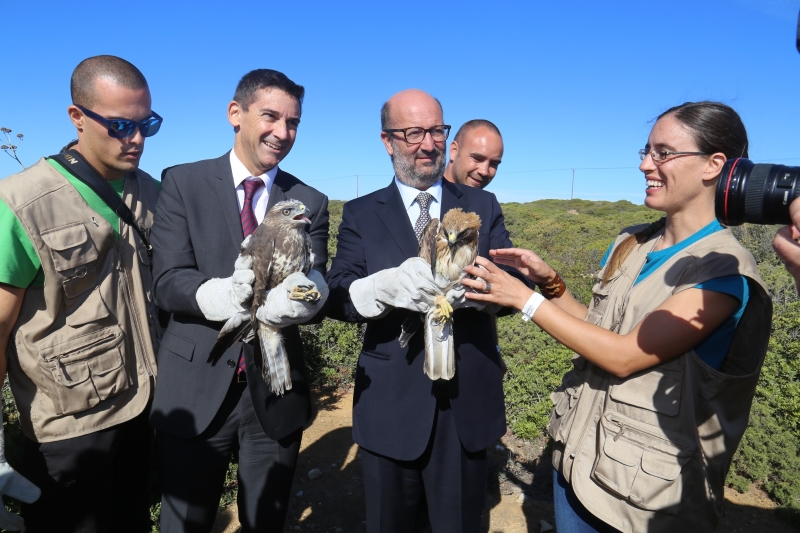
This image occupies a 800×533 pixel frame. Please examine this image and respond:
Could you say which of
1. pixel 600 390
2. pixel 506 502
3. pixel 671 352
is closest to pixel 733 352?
pixel 671 352

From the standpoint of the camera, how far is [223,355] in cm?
303

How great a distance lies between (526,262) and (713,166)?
1155 millimetres

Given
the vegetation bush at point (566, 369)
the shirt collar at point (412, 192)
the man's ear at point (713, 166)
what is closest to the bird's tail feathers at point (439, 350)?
the shirt collar at point (412, 192)

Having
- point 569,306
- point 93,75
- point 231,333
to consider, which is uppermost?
point 93,75

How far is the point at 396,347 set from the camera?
3.07 m

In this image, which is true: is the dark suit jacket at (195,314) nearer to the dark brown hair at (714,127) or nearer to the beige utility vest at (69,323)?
the beige utility vest at (69,323)

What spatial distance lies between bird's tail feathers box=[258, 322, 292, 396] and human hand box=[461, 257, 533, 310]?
3.78 ft

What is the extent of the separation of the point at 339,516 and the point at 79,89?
4.72 meters

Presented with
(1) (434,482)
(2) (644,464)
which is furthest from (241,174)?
(2) (644,464)

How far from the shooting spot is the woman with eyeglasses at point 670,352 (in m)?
2.26

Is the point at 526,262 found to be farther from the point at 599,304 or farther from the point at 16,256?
the point at 16,256

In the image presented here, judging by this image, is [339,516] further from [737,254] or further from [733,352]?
[737,254]

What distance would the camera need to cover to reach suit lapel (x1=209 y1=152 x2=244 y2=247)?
3.07 metres

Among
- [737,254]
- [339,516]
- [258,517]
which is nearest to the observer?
[737,254]
